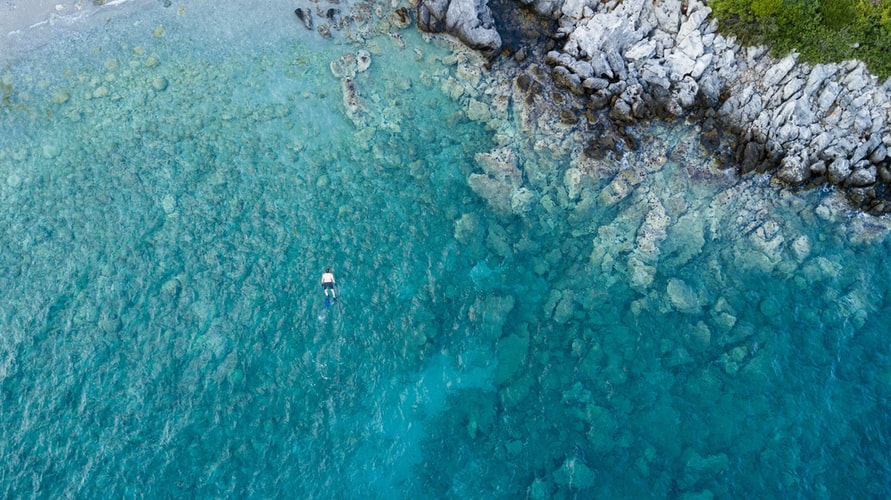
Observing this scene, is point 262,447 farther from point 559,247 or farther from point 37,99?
point 37,99

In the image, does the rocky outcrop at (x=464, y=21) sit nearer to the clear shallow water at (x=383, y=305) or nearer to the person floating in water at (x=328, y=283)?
the clear shallow water at (x=383, y=305)

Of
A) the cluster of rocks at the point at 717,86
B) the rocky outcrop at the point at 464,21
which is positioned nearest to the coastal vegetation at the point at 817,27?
the cluster of rocks at the point at 717,86

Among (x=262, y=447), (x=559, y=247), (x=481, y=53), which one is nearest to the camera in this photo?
(x=262, y=447)

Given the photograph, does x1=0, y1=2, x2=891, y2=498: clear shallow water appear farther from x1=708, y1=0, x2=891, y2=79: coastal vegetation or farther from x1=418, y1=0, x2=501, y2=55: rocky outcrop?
x1=708, y1=0, x2=891, y2=79: coastal vegetation

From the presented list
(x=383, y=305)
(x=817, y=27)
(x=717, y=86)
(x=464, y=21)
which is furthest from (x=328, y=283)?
(x=817, y=27)

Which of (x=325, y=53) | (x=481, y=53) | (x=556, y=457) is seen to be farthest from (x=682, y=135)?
(x=325, y=53)
